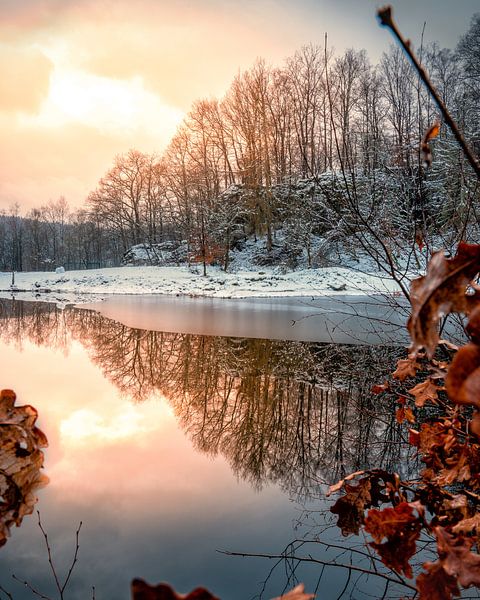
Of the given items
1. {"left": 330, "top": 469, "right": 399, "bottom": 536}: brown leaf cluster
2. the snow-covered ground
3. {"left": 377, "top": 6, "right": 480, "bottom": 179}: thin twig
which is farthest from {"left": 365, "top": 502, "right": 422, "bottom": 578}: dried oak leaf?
the snow-covered ground

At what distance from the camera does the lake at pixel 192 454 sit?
290 cm

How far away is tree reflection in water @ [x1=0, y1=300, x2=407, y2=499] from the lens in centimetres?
416

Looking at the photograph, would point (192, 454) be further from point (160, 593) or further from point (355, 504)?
point (160, 593)

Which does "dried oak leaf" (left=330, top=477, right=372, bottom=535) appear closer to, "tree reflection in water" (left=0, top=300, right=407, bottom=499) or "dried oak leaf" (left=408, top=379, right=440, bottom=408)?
"dried oak leaf" (left=408, top=379, right=440, bottom=408)

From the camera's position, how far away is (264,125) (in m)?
37.9

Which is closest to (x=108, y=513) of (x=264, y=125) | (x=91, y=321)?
(x=91, y=321)

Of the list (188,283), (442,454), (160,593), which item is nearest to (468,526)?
(442,454)

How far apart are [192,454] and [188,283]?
85.1 feet

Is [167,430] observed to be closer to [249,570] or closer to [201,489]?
[201,489]

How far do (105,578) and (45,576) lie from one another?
0.41 metres

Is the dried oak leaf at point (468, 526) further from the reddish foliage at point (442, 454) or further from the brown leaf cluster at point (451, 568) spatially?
the brown leaf cluster at point (451, 568)

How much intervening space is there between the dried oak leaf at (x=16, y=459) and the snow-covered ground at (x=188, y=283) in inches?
856

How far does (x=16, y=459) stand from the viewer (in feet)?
2.40

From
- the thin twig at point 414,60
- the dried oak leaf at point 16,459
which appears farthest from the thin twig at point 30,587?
the thin twig at point 414,60
